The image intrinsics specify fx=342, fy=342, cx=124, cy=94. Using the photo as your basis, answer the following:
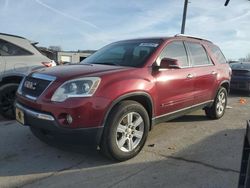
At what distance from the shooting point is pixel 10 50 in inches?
278

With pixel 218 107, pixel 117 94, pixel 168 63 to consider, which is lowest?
pixel 218 107

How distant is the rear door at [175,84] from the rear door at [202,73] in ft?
0.72

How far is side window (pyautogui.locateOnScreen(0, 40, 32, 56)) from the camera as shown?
6.98 m

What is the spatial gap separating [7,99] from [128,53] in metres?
2.93

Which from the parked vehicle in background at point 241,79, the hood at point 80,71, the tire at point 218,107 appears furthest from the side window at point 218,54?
the parked vehicle in background at point 241,79

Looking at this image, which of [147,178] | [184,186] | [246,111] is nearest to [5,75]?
[147,178]

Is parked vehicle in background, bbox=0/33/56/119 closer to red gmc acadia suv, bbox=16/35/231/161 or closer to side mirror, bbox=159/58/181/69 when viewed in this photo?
red gmc acadia suv, bbox=16/35/231/161

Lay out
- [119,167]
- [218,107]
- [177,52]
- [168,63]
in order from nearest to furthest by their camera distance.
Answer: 1. [119,167]
2. [168,63]
3. [177,52]
4. [218,107]

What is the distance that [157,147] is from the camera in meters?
5.25

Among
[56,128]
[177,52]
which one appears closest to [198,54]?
[177,52]

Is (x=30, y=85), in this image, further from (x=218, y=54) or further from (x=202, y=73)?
(x=218, y=54)

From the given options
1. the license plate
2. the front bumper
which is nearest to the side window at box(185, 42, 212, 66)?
the front bumper

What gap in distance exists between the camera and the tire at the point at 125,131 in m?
4.34

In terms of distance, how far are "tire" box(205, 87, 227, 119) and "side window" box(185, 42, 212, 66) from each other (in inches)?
32.2
